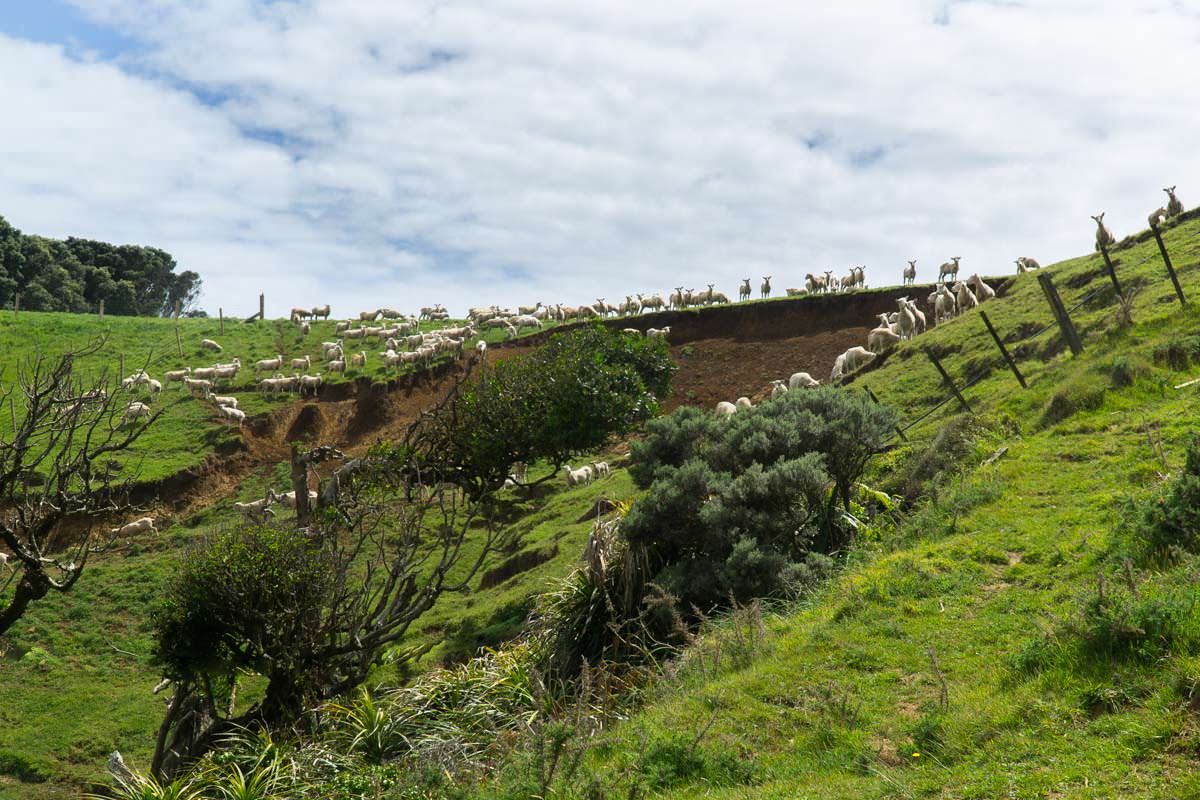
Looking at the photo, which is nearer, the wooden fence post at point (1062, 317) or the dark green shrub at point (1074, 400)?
the dark green shrub at point (1074, 400)

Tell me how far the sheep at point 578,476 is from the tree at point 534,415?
9.42 m

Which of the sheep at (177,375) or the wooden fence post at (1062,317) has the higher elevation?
the sheep at (177,375)

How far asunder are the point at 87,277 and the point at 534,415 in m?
81.4

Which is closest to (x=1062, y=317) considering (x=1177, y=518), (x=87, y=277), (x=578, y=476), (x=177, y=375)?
(x=1177, y=518)

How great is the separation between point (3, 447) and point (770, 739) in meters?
10.8

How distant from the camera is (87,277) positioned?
87.8 metres

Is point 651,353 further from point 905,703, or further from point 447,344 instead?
point 447,344

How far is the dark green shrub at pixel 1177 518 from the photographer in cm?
934

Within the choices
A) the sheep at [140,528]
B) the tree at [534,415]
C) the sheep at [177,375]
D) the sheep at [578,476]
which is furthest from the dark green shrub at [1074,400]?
the sheep at [177,375]

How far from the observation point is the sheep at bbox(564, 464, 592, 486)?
33.6 metres

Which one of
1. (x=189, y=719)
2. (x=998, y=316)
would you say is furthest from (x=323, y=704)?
(x=998, y=316)

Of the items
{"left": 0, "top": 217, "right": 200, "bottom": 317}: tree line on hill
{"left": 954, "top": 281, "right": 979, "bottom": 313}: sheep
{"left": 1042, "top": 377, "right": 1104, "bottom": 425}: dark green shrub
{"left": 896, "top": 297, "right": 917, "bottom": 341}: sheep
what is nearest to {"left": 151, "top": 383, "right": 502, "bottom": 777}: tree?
{"left": 1042, "top": 377, "right": 1104, "bottom": 425}: dark green shrub

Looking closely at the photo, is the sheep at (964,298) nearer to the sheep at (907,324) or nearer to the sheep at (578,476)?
the sheep at (907,324)

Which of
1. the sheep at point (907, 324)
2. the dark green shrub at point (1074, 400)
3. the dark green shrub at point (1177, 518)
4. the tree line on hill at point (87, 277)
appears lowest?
the dark green shrub at point (1177, 518)
